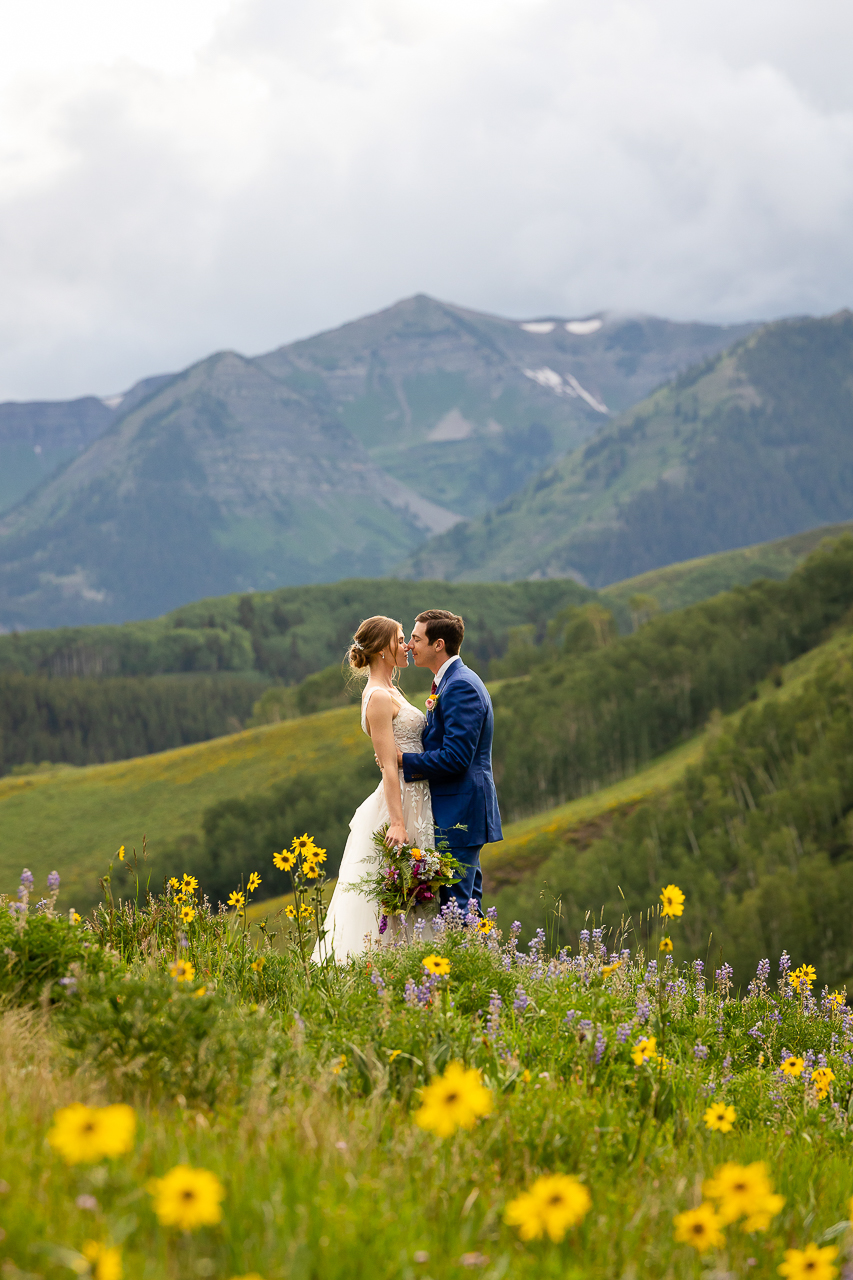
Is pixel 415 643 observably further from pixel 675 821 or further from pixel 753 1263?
pixel 675 821

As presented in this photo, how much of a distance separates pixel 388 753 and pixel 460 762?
1.65 ft

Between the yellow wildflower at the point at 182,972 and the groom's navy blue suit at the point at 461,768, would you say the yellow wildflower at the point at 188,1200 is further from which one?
the groom's navy blue suit at the point at 461,768

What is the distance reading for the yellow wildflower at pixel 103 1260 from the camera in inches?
88.7

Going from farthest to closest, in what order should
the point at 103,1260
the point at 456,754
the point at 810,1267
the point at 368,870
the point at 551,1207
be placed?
the point at 368,870
the point at 456,754
the point at 810,1267
the point at 551,1207
the point at 103,1260

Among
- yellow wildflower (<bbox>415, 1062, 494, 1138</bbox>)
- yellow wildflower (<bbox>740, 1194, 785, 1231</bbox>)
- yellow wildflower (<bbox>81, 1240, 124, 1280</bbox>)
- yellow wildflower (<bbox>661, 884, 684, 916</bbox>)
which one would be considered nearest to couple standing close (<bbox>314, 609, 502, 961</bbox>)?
yellow wildflower (<bbox>661, 884, 684, 916</bbox>)

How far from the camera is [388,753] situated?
726cm

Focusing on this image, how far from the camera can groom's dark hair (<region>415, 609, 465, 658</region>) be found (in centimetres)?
759

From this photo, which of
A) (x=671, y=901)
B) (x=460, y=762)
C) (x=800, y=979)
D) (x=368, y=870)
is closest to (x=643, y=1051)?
(x=671, y=901)

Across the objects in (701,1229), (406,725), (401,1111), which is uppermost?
(406,725)

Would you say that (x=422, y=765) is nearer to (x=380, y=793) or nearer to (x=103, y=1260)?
(x=380, y=793)

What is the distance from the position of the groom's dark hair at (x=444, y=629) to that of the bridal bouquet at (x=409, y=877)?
148 cm

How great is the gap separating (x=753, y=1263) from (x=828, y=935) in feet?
270

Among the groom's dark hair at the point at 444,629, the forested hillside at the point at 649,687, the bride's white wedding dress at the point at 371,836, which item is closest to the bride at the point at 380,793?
the bride's white wedding dress at the point at 371,836

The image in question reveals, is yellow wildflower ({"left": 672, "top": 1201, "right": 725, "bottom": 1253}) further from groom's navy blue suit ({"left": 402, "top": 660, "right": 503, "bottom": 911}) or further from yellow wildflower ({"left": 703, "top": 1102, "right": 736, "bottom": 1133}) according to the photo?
groom's navy blue suit ({"left": 402, "top": 660, "right": 503, "bottom": 911})
